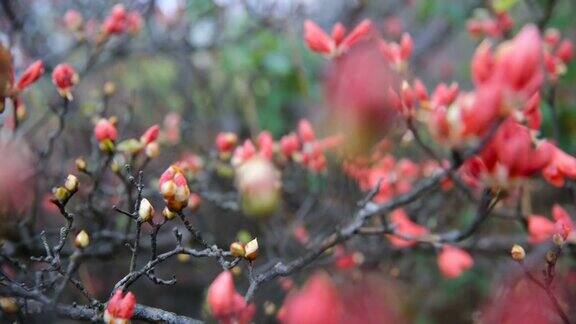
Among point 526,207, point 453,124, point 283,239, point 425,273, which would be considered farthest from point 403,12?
point 453,124

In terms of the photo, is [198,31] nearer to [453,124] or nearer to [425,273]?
[425,273]

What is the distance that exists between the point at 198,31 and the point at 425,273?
260cm

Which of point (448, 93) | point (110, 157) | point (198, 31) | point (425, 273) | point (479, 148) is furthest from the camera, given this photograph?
point (198, 31)

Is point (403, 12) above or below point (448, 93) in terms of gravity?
below

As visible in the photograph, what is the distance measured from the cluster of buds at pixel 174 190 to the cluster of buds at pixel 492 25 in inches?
75.0

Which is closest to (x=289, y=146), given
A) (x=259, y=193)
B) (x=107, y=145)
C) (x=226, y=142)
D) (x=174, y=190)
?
(x=226, y=142)

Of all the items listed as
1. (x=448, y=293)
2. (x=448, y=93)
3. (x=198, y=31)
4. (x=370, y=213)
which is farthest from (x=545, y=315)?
(x=198, y=31)

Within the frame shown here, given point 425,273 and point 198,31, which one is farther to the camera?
point 198,31

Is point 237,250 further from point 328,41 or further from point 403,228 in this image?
point 403,228

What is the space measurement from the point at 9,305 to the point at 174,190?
37 cm

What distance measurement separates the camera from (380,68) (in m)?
1.07

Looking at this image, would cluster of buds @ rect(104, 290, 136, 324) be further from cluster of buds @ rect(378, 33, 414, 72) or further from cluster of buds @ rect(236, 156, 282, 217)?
cluster of buds @ rect(378, 33, 414, 72)

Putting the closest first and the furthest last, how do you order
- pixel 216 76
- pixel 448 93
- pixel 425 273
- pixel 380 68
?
pixel 380 68 → pixel 448 93 → pixel 425 273 → pixel 216 76

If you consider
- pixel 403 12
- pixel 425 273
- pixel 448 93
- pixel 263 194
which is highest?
pixel 263 194
